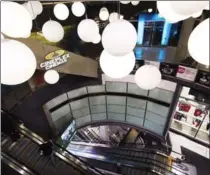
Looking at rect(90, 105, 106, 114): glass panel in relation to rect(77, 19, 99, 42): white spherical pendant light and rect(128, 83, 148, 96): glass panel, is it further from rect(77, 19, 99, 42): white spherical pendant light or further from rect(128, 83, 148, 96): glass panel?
rect(77, 19, 99, 42): white spherical pendant light

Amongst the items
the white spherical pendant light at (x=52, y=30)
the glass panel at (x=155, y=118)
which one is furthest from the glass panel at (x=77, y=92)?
the white spherical pendant light at (x=52, y=30)

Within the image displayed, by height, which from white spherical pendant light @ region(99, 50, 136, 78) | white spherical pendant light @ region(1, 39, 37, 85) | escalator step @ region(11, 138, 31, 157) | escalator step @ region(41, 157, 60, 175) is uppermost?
white spherical pendant light @ region(1, 39, 37, 85)

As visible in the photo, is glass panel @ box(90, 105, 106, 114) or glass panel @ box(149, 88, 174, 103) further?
glass panel @ box(90, 105, 106, 114)

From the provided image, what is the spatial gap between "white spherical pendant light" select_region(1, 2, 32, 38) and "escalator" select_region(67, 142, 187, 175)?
7034 mm

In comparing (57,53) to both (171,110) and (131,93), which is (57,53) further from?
(171,110)

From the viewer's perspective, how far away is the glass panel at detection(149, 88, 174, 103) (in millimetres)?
7080

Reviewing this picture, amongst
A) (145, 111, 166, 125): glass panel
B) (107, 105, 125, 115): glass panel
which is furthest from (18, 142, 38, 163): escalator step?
(145, 111, 166, 125): glass panel

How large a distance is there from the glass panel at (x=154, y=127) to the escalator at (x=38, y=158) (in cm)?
385

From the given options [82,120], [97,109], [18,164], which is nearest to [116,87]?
[97,109]

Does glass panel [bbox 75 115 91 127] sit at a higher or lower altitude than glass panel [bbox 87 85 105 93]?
lower

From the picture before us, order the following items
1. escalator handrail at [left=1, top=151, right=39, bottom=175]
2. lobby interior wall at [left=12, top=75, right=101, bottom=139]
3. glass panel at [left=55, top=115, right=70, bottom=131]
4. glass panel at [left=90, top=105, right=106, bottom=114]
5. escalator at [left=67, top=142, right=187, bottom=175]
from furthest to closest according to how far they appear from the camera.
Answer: glass panel at [left=90, top=105, right=106, bottom=114] → glass panel at [left=55, top=115, right=70, bottom=131] → escalator at [left=67, top=142, right=187, bottom=175] → lobby interior wall at [left=12, top=75, right=101, bottom=139] → escalator handrail at [left=1, top=151, right=39, bottom=175]

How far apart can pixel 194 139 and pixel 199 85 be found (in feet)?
10.1

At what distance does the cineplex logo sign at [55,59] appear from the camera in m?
5.98

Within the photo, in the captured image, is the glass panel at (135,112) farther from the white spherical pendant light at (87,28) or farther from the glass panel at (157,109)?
the white spherical pendant light at (87,28)
